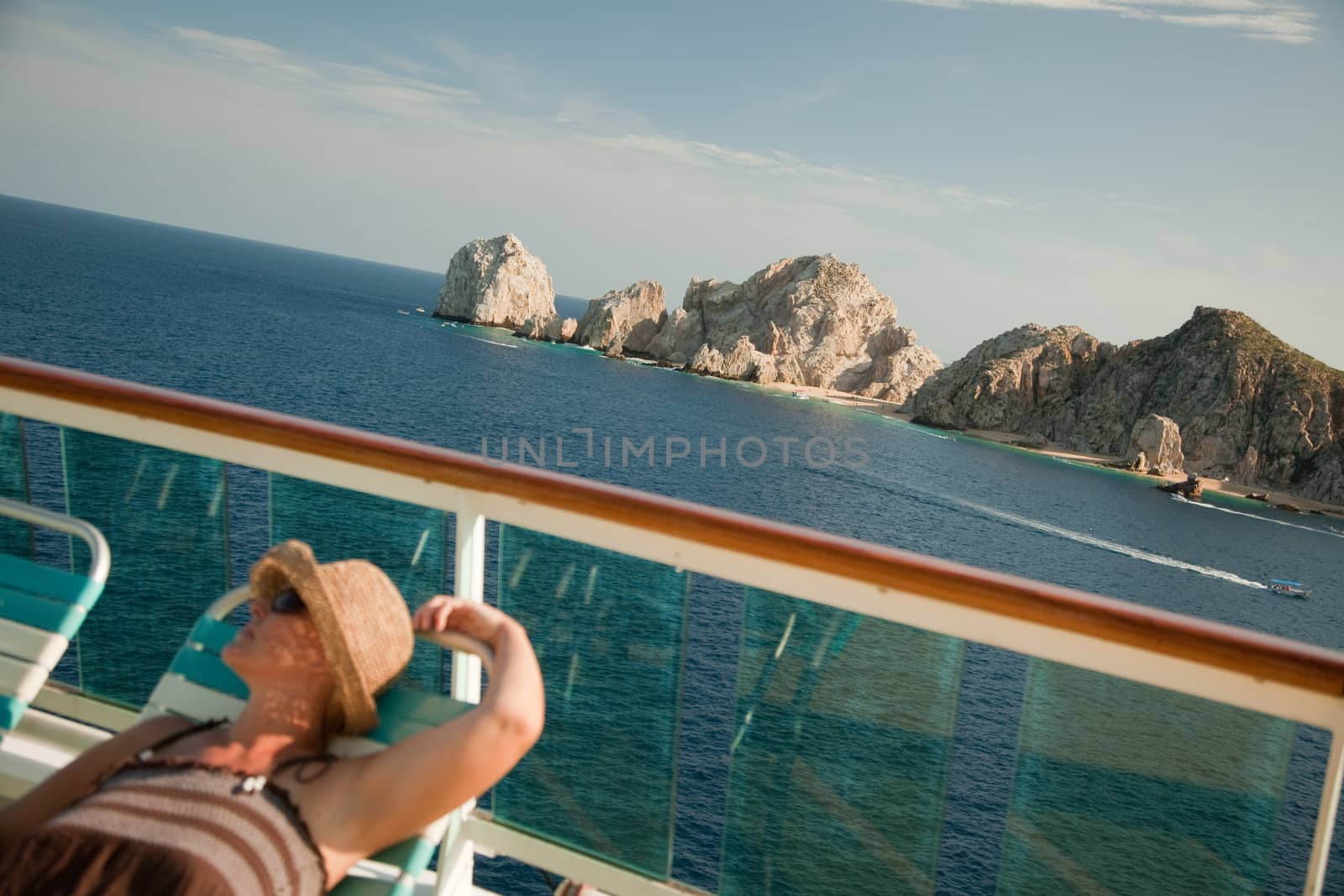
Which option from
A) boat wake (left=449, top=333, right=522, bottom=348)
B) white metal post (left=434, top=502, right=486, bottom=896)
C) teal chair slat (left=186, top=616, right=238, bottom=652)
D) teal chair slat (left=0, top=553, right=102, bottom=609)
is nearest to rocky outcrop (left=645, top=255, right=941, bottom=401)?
boat wake (left=449, top=333, right=522, bottom=348)

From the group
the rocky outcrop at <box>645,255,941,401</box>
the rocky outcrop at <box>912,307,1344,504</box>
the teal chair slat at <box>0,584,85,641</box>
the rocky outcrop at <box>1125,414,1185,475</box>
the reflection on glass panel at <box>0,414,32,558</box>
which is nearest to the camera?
the teal chair slat at <box>0,584,85,641</box>

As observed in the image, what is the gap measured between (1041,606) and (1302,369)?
75680 mm

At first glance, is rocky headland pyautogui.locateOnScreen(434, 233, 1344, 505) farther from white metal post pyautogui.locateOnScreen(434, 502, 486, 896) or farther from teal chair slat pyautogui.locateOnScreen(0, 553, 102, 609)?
teal chair slat pyautogui.locateOnScreen(0, 553, 102, 609)

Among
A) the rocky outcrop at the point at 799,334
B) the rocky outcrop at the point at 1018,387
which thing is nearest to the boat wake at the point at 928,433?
the rocky outcrop at the point at 1018,387

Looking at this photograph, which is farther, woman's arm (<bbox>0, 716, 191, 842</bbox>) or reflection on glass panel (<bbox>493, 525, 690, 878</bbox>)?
reflection on glass panel (<bbox>493, 525, 690, 878</bbox>)

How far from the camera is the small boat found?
33.4 metres

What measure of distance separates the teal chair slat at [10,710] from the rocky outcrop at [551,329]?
→ 7434 cm

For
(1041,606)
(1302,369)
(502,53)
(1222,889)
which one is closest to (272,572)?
(1041,606)

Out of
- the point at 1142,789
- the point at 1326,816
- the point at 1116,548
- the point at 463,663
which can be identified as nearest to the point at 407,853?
the point at 463,663

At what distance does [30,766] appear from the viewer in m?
1.80

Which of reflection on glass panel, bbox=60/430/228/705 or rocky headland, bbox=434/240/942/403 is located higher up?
rocky headland, bbox=434/240/942/403

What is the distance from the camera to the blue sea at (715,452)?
1194 inches

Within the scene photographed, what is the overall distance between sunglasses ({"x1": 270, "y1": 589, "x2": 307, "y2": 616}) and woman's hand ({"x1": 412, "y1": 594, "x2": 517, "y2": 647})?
173 millimetres

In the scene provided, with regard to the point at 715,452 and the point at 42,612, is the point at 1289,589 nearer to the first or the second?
the point at 715,452
